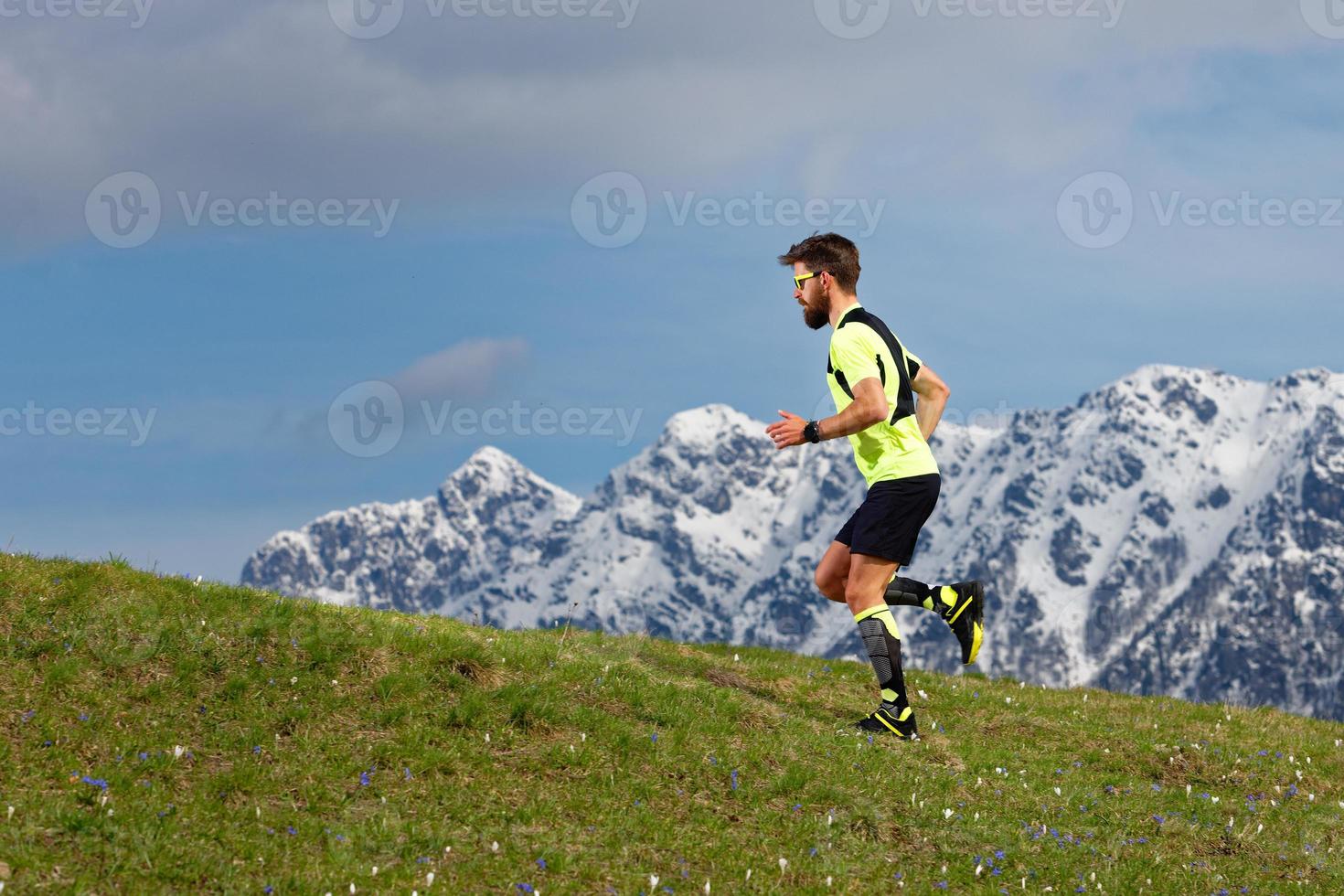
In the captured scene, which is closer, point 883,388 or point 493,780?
point 493,780

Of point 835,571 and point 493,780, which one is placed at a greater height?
point 835,571

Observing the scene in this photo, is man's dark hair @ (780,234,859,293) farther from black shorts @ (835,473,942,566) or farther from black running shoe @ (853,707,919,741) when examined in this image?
black running shoe @ (853,707,919,741)

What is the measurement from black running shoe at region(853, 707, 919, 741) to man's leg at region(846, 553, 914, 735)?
53mm

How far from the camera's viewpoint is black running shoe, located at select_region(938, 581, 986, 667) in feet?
47.0

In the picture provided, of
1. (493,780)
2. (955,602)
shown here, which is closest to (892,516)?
(955,602)

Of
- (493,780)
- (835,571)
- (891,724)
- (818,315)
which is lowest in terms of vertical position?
(493,780)

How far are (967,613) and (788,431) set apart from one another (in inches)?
142

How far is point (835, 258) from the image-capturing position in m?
14.0

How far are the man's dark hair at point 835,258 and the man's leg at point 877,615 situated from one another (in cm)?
309

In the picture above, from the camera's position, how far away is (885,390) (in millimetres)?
13500

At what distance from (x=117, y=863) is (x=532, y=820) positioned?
336 cm

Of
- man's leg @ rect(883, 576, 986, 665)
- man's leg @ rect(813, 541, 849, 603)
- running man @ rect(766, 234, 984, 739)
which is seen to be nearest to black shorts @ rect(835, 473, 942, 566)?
running man @ rect(766, 234, 984, 739)

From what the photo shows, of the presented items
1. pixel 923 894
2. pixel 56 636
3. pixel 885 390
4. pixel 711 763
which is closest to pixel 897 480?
pixel 885 390

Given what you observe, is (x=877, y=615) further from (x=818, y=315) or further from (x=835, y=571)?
(x=818, y=315)
